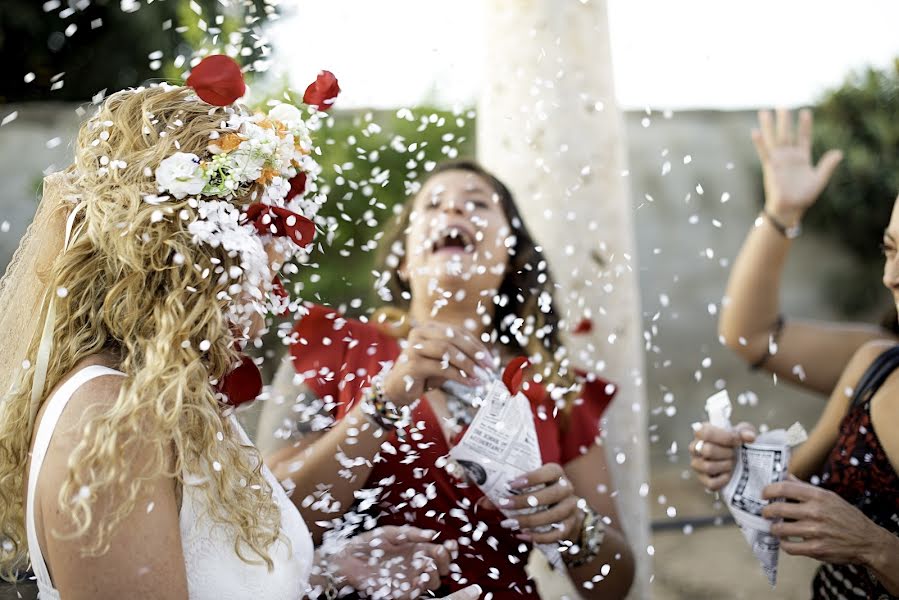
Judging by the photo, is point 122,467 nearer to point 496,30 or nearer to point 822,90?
point 496,30

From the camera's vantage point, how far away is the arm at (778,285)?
2689 mm

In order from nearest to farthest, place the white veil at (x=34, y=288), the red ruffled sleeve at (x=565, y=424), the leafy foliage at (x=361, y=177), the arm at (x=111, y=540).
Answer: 1. the arm at (x=111, y=540)
2. the white veil at (x=34, y=288)
3. the red ruffled sleeve at (x=565, y=424)
4. the leafy foliage at (x=361, y=177)

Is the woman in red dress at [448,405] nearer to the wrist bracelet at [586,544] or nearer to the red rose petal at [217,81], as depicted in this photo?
the wrist bracelet at [586,544]

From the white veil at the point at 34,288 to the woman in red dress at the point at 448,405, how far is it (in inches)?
27.9

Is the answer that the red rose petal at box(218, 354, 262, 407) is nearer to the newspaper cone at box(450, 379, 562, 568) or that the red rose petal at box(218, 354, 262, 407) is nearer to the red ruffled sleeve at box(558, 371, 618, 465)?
the newspaper cone at box(450, 379, 562, 568)

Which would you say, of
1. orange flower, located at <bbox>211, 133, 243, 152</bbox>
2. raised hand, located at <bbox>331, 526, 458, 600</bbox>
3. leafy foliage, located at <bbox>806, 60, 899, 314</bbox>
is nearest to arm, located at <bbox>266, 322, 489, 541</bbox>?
raised hand, located at <bbox>331, 526, 458, 600</bbox>

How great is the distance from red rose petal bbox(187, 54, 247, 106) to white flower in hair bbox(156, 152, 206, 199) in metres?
0.14

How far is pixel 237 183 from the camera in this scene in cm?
170

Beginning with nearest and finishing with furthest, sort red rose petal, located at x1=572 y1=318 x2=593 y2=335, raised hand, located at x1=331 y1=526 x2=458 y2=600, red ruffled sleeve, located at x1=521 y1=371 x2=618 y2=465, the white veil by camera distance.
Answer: the white veil < raised hand, located at x1=331 y1=526 x2=458 y2=600 < red ruffled sleeve, located at x1=521 y1=371 x2=618 y2=465 < red rose petal, located at x1=572 y1=318 x2=593 y2=335

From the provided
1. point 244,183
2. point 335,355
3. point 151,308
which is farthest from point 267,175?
point 335,355

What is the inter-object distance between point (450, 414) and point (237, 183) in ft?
3.22

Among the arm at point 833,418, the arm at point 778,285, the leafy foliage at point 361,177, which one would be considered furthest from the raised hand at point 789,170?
the leafy foliage at point 361,177

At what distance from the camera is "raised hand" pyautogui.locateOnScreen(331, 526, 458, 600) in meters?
2.12

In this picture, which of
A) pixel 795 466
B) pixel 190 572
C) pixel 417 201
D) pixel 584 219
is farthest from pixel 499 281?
pixel 190 572
